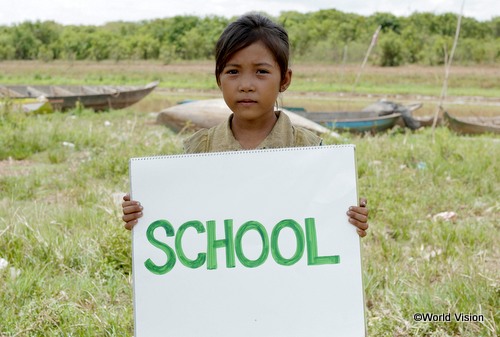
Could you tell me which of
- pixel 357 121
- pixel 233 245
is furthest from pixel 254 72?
pixel 357 121

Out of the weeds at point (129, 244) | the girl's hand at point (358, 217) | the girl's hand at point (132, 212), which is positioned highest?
the girl's hand at point (132, 212)

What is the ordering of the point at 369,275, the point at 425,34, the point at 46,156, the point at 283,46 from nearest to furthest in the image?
the point at 283,46 < the point at 369,275 < the point at 46,156 < the point at 425,34

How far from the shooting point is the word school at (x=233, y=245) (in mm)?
1638

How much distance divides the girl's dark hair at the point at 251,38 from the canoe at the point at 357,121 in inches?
253

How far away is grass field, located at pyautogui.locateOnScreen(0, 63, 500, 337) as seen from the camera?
2.30 metres

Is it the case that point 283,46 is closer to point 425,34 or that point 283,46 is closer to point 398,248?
point 398,248

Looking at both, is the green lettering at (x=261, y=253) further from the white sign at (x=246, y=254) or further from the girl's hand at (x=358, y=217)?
the girl's hand at (x=358, y=217)

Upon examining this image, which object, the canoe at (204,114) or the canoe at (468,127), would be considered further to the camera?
the canoe at (468,127)

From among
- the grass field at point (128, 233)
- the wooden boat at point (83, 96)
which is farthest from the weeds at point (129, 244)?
the wooden boat at point (83, 96)

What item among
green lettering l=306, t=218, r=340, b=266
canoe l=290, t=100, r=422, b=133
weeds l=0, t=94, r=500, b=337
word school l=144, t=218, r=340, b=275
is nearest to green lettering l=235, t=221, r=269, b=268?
word school l=144, t=218, r=340, b=275

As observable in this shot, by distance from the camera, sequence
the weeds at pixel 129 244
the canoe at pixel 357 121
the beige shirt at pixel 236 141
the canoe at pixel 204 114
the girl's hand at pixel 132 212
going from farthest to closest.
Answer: the canoe at pixel 357 121, the canoe at pixel 204 114, the weeds at pixel 129 244, the beige shirt at pixel 236 141, the girl's hand at pixel 132 212

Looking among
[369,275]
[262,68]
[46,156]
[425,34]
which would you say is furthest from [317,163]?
[425,34]

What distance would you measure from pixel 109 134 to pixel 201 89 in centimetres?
1395

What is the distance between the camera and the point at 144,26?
3562cm
